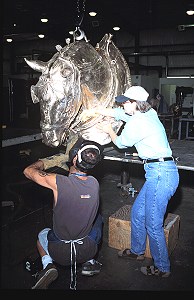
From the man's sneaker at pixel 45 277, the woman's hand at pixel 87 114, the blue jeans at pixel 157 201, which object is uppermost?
the woman's hand at pixel 87 114

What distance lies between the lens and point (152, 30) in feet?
59.2

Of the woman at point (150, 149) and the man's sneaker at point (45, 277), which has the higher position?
the woman at point (150, 149)

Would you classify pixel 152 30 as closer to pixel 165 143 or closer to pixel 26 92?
pixel 26 92

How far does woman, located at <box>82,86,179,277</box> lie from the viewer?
316 cm

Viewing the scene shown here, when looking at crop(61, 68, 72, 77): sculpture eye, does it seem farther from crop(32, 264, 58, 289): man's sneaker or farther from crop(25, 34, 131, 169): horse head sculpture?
crop(32, 264, 58, 289): man's sneaker

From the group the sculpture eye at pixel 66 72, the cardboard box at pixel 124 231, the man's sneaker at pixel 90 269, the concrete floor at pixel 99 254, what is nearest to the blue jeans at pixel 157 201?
the concrete floor at pixel 99 254

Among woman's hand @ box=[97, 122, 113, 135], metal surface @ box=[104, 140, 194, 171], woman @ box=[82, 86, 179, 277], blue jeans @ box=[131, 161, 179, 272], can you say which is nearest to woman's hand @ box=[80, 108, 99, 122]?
woman @ box=[82, 86, 179, 277]

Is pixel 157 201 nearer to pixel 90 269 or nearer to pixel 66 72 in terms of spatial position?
pixel 90 269

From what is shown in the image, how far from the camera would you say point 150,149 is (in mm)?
3260

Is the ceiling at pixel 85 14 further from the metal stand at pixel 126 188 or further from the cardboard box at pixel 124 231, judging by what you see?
the cardboard box at pixel 124 231

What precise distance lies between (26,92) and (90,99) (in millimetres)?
6245

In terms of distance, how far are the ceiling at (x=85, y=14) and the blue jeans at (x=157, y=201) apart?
4.21 m

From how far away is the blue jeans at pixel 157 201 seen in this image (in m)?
3.26

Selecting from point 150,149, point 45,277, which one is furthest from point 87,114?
point 45,277
